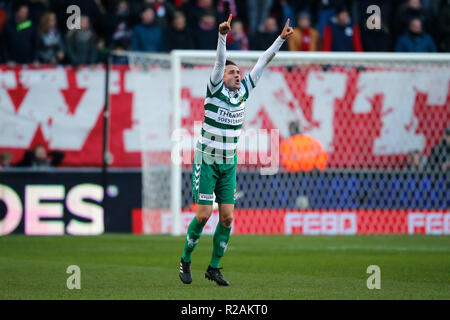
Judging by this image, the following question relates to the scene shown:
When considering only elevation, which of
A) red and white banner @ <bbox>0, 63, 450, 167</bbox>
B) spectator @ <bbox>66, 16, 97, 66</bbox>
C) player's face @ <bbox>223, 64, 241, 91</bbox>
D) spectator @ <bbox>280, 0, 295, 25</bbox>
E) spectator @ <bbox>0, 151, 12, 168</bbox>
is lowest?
spectator @ <bbox>0, 151, 12, 168</bbox>

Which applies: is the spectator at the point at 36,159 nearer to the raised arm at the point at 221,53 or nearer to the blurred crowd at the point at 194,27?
the blurred crowd at the point at 194,27

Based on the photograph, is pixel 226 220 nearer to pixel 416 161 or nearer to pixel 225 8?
pixel 416 161

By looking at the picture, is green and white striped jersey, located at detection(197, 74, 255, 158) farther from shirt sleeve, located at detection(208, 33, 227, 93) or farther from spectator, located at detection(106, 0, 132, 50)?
spectator, located at detection(106, 0, 132, 50)

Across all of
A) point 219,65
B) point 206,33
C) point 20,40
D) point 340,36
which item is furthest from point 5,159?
point 219,65

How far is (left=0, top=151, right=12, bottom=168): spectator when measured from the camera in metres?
15.9

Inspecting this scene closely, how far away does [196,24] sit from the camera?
1800cm

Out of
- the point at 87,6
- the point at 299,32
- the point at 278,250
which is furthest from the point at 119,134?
the point at 278,250

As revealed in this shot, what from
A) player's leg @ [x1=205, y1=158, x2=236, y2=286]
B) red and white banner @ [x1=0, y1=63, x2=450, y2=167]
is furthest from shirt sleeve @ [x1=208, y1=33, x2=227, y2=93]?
red and white banner @ [x1=0, y1=63, x2=450, y2=167]

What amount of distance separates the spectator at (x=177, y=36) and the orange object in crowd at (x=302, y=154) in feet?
9.43

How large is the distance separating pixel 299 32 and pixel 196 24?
2.04m

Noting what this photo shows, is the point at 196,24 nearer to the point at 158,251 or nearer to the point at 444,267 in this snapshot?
the point at 158,251

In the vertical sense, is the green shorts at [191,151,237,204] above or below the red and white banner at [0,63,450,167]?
above

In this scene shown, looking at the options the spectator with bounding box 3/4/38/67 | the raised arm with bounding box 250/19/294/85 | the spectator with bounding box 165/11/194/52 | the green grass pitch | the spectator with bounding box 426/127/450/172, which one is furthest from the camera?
the spectator with bounding box 165/11/194/52

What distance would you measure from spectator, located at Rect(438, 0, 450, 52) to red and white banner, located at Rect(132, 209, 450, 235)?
167 inches
